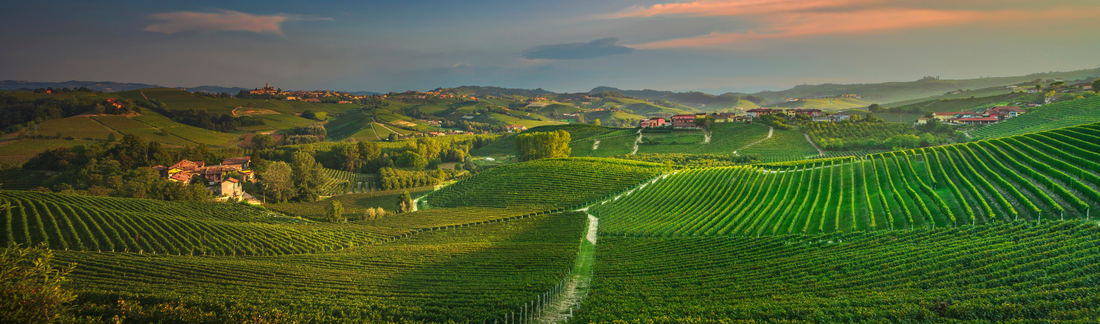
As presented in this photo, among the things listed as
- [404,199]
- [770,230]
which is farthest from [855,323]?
[404,199]

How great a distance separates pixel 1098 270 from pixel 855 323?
9186mm

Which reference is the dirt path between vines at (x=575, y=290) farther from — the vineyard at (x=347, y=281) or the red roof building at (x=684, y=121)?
the red roof building at (x=684, y=121)

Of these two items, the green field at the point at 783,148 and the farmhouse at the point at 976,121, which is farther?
the farmhouse at the point at 976,121

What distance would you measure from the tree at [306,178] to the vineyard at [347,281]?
4109cm

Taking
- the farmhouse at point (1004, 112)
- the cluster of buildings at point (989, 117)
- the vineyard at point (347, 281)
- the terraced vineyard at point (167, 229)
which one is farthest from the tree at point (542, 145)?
the farmhouse at point (1004, 112)

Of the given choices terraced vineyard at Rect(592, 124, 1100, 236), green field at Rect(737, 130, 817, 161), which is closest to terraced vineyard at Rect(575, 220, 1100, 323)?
terraced vineyard at Rect(592, 124, 1100, 236)

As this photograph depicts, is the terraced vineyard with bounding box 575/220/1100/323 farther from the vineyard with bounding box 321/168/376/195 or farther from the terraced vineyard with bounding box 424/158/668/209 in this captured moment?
the vineyard with bounding box 321/168/376/195

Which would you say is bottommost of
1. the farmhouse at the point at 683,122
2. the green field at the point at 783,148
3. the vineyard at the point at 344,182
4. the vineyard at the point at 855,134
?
the vineyard at the point at 344,182

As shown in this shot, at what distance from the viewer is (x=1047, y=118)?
92.2 meters

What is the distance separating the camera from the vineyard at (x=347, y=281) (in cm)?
2030

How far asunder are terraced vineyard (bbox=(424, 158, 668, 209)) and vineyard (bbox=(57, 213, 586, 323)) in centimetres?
2306

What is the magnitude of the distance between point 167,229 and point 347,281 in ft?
84.0

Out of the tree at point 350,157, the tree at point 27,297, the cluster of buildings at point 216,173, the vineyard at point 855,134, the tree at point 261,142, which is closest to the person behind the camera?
the tree at point 27,297

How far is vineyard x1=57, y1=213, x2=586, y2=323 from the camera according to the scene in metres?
20.3
